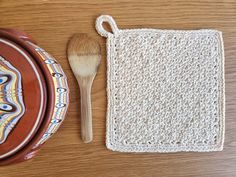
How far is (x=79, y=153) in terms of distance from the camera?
0.58m

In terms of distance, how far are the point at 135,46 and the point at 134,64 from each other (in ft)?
0.10

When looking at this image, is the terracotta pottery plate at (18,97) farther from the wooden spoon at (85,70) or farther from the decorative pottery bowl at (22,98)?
the wooden spoon at (85,70)

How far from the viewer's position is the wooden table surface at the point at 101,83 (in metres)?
0.58

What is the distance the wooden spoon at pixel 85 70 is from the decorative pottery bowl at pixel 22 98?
0.45ft

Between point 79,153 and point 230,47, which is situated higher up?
point 230,47

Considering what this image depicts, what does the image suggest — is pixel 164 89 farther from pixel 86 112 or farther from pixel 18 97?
pixel 18 97

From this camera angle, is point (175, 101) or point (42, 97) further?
point (175, 101)

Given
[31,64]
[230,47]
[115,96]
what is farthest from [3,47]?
[230,47]

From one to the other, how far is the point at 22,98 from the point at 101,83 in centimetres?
19

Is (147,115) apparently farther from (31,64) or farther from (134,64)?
(31,64)

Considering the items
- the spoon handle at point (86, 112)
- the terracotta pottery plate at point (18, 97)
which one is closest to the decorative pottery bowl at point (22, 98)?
the terracotta pottery plate at point (18, 97)

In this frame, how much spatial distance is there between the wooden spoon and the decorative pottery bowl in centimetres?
14

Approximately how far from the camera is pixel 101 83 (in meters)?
0.58

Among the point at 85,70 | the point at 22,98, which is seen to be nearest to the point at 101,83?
the point at 85,70
